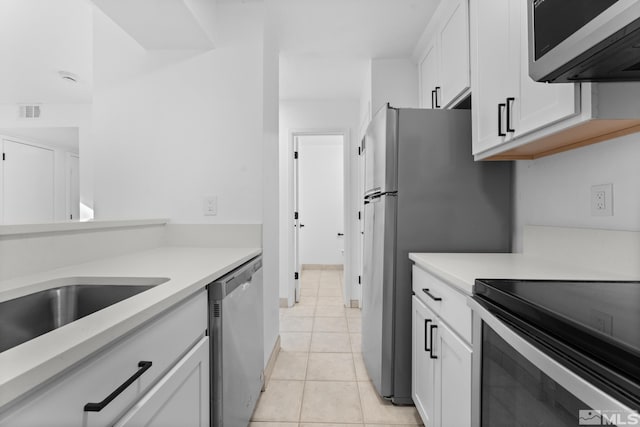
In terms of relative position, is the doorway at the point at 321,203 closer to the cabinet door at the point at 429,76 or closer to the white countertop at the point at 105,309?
the cabinet door at the point at 429,76

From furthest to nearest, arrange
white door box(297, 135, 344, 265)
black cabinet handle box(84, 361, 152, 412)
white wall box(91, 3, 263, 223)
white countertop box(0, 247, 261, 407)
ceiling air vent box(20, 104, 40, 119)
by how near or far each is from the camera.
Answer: white door box(297, 135, 344, 265) < ceiling air vent box(20, 104, 40, 119) < white wall box(91, 3, 263, 223) < black cabinet handle box(84, 361, 152, 412) < white countertop box(0, 247, 261, 407)

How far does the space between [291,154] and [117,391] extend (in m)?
3.53

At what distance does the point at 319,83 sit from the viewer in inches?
142

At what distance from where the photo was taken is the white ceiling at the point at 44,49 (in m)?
2.38

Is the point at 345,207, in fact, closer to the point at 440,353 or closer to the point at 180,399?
the point at 440,353

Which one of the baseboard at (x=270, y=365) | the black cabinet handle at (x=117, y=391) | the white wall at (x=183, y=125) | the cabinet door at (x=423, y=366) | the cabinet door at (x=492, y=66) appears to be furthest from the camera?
the baseboard at (x=270, y=365)

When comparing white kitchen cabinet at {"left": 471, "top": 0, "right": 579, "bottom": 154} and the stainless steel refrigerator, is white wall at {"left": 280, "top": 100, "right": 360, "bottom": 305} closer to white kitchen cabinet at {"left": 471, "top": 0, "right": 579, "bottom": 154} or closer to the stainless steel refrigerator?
the stainless steel refrigerator

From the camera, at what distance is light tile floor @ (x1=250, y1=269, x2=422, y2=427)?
181 cm

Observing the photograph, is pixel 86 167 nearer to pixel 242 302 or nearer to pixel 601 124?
pixel 242 302

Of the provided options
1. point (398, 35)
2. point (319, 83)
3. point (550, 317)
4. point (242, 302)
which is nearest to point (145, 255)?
point (242, 302)

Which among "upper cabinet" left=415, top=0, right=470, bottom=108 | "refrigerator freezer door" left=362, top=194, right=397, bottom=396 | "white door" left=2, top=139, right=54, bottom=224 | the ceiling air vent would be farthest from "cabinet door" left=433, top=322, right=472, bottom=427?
the ceiling air vent

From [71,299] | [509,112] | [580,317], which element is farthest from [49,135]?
[580,317]

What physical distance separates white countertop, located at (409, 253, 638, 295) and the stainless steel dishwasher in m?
0.84

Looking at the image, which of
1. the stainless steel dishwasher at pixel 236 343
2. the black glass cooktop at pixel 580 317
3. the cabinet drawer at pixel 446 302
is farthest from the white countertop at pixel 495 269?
the stainless steel dishwasher at pixel 236 343
